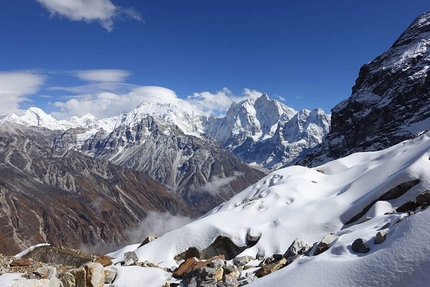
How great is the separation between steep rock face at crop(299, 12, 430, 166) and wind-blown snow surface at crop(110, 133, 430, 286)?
106 meters

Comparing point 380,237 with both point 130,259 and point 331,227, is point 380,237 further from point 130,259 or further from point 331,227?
point 130,259

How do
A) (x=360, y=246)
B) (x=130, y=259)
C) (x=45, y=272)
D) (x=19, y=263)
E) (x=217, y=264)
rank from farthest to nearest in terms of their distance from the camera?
(x=130, y=259), (x=19, y=263), (x=45, y=272), (x=217, y=264), (x=360, y=246)

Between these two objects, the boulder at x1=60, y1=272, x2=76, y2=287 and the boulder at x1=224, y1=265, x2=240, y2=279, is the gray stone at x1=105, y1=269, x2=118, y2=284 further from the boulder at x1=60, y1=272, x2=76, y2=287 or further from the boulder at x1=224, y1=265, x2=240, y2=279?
the boulder at x1=224, y1=265, x2=240, y2=279

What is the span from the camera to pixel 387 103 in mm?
152250

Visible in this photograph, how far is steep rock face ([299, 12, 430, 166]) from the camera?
135m

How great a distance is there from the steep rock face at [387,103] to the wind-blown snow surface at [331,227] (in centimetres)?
10608

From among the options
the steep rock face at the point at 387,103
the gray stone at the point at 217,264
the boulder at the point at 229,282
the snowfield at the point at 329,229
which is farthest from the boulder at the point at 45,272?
the steep rock face at the point at 387,103

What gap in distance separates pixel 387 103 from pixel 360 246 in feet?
534

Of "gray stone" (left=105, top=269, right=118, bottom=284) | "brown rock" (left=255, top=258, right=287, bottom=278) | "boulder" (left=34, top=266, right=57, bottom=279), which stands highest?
"boulder" (left=34, top=266, right=57, bottom=279)

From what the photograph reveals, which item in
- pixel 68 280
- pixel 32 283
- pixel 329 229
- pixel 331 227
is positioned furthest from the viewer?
pixel 331 227

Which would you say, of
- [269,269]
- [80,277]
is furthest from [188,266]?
[80,277]

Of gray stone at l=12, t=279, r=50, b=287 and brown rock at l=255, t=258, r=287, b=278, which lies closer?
gray stone at l=12, t=279, r=50, b=287

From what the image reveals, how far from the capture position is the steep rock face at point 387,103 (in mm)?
134875

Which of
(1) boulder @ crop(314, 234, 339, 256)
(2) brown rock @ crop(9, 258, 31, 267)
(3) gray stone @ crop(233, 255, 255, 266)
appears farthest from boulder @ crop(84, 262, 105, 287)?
(1) boulder @ crop(314, 234, 339, 256)
